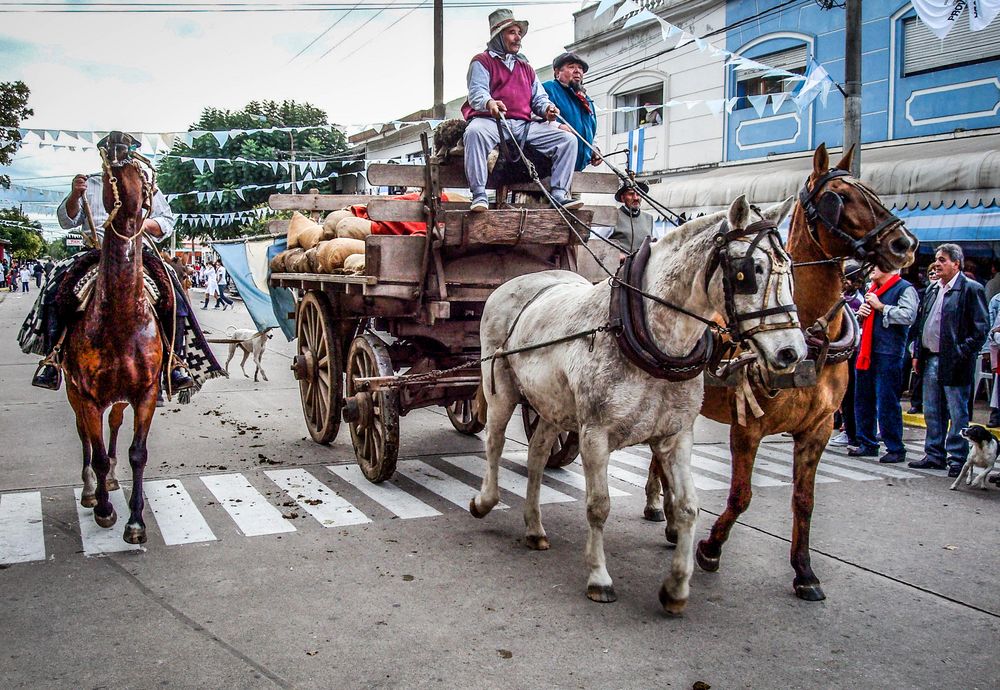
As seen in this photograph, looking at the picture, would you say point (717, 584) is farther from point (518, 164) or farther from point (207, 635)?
point (518, 164)

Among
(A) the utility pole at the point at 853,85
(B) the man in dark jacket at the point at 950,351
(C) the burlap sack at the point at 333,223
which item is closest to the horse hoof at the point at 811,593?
(B) the man in dark jacket at the point at 950,351

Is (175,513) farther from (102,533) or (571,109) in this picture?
(571,109)

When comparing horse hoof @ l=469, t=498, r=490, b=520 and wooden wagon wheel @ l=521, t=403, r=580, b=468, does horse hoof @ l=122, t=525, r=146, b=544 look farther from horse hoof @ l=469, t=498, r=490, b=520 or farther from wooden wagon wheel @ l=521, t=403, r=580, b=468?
wooden wagon wheel @ l=521, t=403, r=580, b=468

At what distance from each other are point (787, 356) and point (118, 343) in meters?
4.07

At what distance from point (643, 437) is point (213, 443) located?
5419 mm

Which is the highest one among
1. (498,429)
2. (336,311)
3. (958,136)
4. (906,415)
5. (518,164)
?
(958,136)

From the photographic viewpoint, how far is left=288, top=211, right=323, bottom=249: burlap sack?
27.6 ft

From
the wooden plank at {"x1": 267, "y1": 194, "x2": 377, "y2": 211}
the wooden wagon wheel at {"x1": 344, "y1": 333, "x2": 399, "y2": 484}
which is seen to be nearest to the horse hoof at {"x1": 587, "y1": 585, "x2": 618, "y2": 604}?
the wooden wagon wheel at {"x1": 344, "y1": 333, "x2": 399, "y2": 484}

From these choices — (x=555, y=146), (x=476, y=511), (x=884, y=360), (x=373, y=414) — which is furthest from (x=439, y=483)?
(x=884, y=360)

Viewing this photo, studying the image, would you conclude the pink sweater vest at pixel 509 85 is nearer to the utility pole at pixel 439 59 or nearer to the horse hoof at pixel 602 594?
the horse hoof at pixel 602 594

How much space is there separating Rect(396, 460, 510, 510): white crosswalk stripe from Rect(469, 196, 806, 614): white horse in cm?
164

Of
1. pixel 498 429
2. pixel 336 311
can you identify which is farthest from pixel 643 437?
pixel 336 311

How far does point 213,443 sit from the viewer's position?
8414 mm

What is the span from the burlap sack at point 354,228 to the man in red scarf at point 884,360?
4720mm
